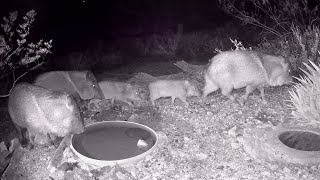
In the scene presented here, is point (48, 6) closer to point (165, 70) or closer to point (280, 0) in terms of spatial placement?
point (165, 70)

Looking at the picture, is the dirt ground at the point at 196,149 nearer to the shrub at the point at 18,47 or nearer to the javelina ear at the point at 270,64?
the javelina ear at the point at 270,64

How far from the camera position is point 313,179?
10.6 ft

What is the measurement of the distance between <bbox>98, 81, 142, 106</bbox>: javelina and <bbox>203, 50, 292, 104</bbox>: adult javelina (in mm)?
1119

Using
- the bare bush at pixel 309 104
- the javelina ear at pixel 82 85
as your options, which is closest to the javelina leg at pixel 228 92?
the bare bush at pixel 309 104

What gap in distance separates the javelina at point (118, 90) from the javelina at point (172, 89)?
0.98 ft

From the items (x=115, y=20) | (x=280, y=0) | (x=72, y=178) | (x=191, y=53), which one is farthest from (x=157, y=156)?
(x=115, y=20)

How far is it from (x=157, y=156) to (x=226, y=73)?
66.7 inches

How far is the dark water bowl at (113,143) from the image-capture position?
359 cm

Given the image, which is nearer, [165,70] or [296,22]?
[165,70]

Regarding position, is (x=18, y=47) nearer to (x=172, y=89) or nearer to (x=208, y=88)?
(x=172, y=89)

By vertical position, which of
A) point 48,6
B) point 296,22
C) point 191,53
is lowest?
point 191,53

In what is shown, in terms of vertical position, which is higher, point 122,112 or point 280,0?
point 280,0

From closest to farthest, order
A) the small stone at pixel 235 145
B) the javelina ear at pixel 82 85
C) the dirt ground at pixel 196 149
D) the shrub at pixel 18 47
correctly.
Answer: the dirt ground at pixel 196 149
the small stone at pixel 235 145
the shrub at pixel 18 47
the javelina ear at pixel 82 85

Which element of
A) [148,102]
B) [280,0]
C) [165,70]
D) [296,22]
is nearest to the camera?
[148,102]
